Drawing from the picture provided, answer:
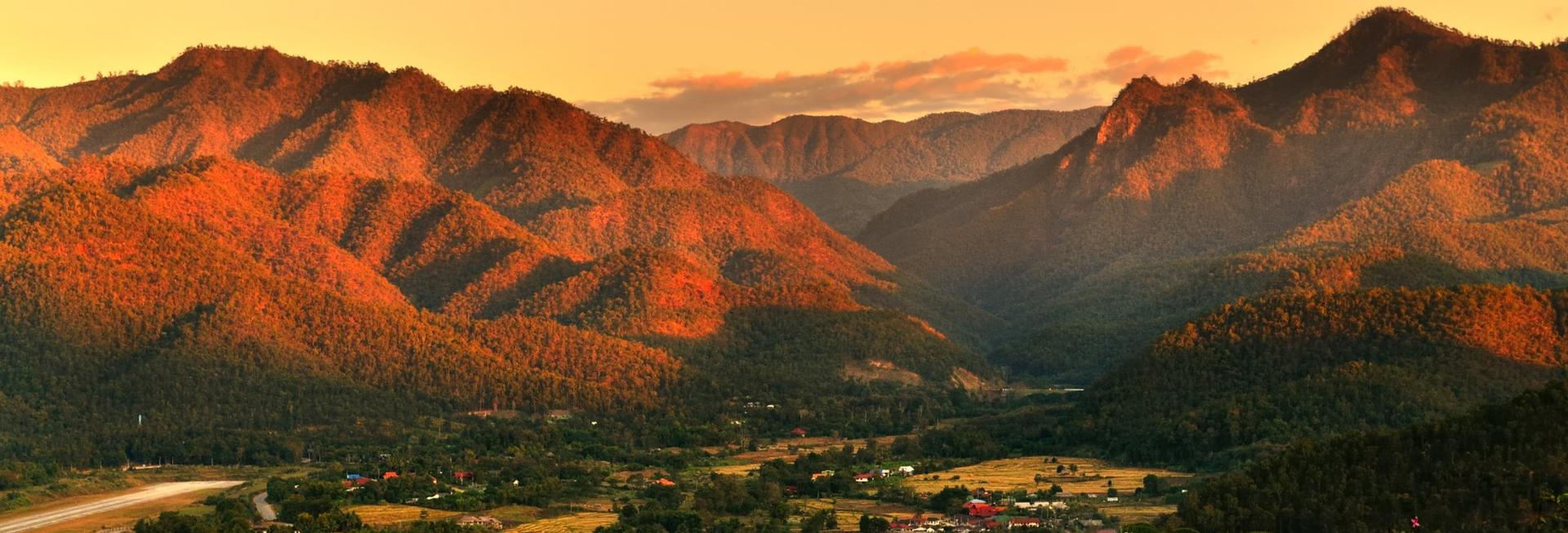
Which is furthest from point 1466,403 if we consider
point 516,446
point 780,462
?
point 516,446

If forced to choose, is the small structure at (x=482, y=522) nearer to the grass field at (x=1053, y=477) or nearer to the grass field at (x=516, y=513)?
the grass field at (x=516, y=513)

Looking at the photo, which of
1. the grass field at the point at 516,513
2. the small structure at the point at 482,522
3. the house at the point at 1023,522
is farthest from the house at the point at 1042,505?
the small structure at the point at 482,522

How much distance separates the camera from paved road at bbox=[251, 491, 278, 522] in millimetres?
128375

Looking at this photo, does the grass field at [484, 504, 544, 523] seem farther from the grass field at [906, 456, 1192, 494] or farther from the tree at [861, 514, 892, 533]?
the grass field at [906, 456, 1192, 494]

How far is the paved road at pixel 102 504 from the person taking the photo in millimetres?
127312

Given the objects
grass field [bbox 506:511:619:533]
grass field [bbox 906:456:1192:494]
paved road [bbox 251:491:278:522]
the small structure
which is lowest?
grass field [bbox 906:456:1192:494]

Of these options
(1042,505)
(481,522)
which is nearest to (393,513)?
(481,522)

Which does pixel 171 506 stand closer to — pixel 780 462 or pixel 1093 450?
pixel 780 462

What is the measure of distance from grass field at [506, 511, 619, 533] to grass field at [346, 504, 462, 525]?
20.5 feet

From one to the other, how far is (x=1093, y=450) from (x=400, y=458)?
59.6 metres

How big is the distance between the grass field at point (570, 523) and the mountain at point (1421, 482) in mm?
40290

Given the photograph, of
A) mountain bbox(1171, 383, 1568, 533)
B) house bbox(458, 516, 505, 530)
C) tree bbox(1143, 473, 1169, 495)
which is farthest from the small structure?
mountain bbox(1171, 383, 1568, 533)

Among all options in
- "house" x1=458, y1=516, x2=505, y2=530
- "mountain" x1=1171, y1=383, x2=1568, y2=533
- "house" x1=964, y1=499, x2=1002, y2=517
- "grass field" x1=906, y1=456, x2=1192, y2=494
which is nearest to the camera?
"mountain" x1=1171, y1=383, x2=1568, y2=533

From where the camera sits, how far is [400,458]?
159 m
